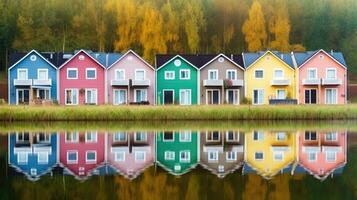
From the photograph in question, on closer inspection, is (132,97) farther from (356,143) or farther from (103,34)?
(356,143)

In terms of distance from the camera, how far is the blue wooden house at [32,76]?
176 feet

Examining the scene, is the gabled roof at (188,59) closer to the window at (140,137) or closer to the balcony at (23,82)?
the balcony at (23,82)

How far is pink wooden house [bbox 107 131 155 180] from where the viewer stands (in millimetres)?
18934

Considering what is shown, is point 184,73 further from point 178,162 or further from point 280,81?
point 178,162

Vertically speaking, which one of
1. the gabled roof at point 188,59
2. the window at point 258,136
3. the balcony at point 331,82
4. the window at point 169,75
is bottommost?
the window at point 258,136

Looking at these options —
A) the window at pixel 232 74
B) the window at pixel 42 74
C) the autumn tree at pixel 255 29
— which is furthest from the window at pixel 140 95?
the autumn tree at pixel 255 29

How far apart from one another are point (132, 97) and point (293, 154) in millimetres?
33797

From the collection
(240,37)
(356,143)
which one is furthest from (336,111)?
(240,37)

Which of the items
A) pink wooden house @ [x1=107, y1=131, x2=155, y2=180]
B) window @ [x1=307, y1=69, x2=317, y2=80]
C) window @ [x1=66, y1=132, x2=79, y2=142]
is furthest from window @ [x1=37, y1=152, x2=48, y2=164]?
window @ [x1=307, y1=69, x2=317, y2=80]

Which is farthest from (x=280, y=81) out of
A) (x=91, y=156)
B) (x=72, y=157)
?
(x=72, y=157)

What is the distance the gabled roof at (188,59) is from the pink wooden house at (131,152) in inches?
924

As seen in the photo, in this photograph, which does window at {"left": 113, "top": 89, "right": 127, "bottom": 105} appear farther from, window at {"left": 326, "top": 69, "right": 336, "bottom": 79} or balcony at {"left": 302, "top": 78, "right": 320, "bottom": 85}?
window at {"left": 326, "top": 69, "right": 336, "bottom": 79}

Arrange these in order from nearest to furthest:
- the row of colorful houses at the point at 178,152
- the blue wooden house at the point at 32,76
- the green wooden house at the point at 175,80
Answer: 1. the row of colorful houses at the point at 178,152
2. the blue wooden house at the point at 32,76
3. the green wooden house at the point at 175,80

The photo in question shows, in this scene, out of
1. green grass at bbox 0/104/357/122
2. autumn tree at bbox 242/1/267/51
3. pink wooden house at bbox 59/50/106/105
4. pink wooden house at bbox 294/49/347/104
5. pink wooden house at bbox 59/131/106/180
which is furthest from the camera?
autumn tree at bbox 242/1/267/51
